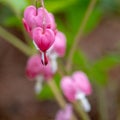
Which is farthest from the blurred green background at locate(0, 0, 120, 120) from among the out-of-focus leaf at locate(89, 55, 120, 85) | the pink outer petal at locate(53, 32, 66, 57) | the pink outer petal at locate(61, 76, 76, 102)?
the pink outer petal at locate(61, 76, 76, 102)

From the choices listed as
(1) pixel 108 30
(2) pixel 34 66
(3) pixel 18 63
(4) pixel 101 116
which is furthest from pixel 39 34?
(1) pixel 108 30

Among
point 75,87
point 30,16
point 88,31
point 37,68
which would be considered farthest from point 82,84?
point 88,31

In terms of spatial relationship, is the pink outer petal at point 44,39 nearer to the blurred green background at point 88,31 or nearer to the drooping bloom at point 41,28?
the drooping bloom at point 41,28

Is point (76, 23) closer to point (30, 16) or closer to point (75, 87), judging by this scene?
point (75, 87)

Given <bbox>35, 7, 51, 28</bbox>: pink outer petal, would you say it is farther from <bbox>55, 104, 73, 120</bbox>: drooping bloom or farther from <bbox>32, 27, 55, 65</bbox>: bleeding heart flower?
<bbox>55, 104, 73, 120</bbox>: drooping bloom

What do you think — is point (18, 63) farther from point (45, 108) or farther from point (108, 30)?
point (108, 30)

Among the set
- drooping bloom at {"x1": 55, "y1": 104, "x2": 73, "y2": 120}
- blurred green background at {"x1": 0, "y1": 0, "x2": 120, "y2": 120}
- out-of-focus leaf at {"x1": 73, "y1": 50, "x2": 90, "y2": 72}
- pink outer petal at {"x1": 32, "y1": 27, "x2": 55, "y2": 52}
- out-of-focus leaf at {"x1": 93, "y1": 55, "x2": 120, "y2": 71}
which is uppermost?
blurred green background at {"x1": 0, "y1": 0, "x2": 120, "y2": 120}

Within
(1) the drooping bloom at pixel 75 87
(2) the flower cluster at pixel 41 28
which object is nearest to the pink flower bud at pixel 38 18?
(2) the flower cluster at pixel 41 28
